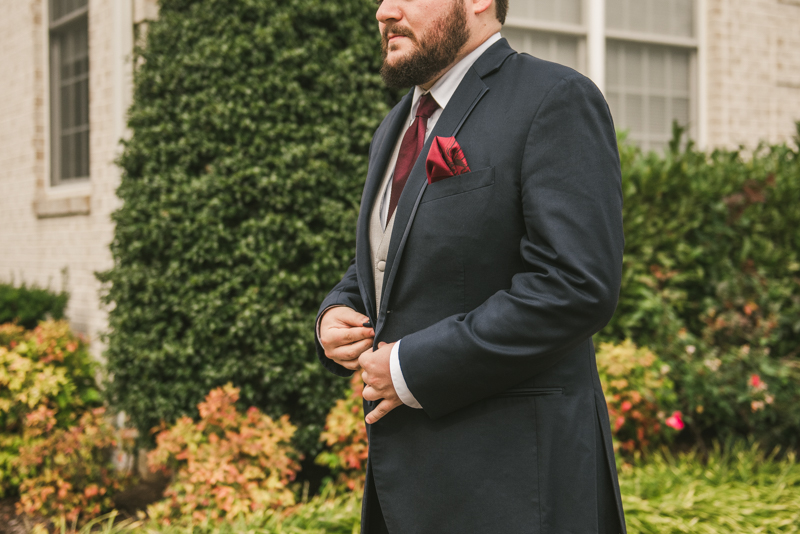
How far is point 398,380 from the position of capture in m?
1.51

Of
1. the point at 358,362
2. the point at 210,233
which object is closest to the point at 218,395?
the point at 210,233

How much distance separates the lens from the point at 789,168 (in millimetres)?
5684

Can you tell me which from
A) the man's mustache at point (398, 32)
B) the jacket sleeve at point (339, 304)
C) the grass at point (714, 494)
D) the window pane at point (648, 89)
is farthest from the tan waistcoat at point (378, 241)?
the window pane at point (648, 89)

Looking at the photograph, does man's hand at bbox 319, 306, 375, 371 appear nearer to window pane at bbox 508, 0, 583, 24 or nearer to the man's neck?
the man's neck

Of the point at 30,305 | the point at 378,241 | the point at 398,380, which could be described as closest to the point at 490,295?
the point at 398,380

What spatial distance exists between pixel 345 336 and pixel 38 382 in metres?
3.69

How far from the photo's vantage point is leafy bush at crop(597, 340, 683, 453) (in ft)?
14.8

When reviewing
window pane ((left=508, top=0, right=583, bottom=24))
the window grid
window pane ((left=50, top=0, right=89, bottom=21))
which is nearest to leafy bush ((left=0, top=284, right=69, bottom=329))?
the window grid

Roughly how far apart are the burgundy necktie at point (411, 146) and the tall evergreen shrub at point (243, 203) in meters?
2.38

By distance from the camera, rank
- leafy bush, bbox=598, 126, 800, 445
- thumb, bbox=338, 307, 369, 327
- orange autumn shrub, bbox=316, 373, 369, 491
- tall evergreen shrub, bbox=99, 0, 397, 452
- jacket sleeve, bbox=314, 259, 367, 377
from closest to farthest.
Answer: thumb, bbox=338, 307, 369, 327, jacket sleeve, bbox=314, 259, 367, 377, orange autumn shrub, bbox=316, 373, 369, 491, tall evergreen shrub, bbox=99, 0, 397, 452, leafy bush, bbox=598, 126, 800, 445

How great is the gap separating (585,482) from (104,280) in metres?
3.85

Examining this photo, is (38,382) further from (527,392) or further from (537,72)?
(537,72)

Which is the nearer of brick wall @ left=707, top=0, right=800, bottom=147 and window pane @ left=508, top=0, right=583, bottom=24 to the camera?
window pane @ left=508, top=0, right=583, bottom=24

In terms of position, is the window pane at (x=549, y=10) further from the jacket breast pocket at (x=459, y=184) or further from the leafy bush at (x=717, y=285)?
the jacket breast pocket at (x=459, y=184)
